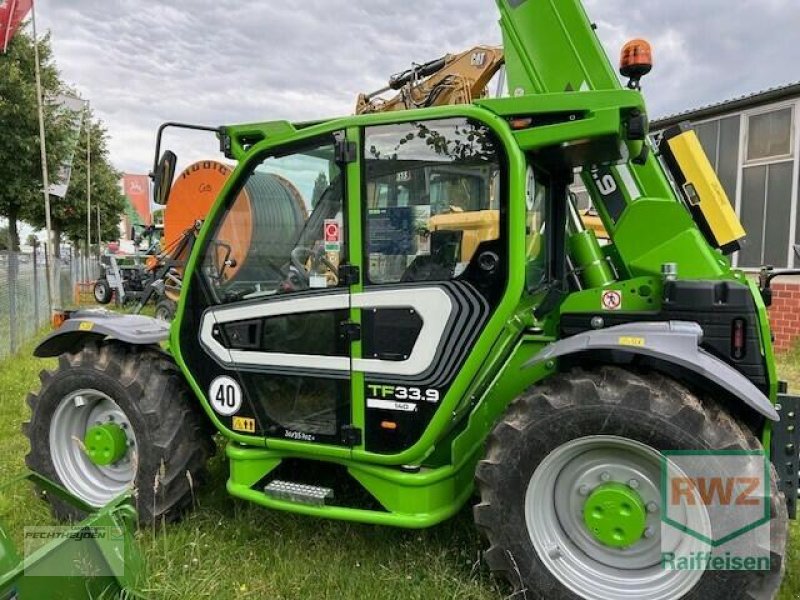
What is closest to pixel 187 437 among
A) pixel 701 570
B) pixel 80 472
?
pixel 80 472

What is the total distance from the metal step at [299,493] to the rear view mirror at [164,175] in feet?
5.62

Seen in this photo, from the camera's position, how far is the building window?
29.8 ft

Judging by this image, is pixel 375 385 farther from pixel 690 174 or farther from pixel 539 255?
pixel 690 174

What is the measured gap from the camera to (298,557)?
3211mm

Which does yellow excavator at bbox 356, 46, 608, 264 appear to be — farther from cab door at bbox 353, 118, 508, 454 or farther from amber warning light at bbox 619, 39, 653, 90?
amber warning light at bbox 619, 39, 653, 90

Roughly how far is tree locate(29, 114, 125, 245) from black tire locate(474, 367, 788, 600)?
20.3m

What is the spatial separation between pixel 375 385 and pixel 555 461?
0.92 meters

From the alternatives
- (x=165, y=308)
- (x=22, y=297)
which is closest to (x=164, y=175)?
(x=165, y=308)

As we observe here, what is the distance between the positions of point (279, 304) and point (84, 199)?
83.0ft

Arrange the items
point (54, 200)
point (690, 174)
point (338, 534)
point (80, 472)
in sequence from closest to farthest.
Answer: point (690, 174) → point (338, 534) → point (80, 472) → point (54, 200)

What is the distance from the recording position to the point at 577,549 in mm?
2771

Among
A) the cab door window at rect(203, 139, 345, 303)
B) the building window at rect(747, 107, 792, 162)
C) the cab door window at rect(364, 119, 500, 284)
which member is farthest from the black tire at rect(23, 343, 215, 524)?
the building window at rect(747, 107, 792, 162)

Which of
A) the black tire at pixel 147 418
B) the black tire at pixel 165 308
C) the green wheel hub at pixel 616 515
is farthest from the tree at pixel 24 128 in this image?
the green wheel hub at pixel 616 515

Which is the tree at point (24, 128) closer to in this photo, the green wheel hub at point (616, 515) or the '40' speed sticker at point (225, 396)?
the '40' speed sticker at point (225, 396)
